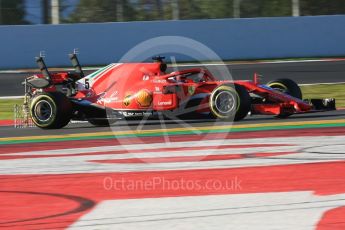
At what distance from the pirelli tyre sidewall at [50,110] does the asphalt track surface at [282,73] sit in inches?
266

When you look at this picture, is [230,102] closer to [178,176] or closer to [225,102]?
[225,102]

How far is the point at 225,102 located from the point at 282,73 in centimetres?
1001

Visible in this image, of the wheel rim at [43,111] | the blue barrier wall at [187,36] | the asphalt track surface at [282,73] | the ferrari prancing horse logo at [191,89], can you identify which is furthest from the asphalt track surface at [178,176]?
the blue barrier wall at [187,36]

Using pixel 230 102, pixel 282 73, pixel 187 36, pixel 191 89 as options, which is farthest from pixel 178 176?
pixel 187 36

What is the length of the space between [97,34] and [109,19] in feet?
4.17

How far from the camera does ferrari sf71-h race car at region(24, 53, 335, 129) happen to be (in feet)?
41.1

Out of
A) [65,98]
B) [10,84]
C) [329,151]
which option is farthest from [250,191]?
[10,84]

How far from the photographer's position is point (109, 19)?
26141mm

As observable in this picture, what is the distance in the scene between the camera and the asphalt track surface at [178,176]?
615cm

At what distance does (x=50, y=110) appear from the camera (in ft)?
41.9

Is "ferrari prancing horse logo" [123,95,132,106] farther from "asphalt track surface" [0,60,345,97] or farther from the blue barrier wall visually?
the blue barrier wall

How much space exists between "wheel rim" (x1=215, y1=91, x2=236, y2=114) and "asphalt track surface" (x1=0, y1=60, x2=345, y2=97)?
8.20 meters

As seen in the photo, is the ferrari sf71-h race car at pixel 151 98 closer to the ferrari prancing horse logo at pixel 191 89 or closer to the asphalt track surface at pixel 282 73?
the ferrari prancing horse logo at pixel 191 89

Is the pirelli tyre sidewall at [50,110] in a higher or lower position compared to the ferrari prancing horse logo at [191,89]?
lower
